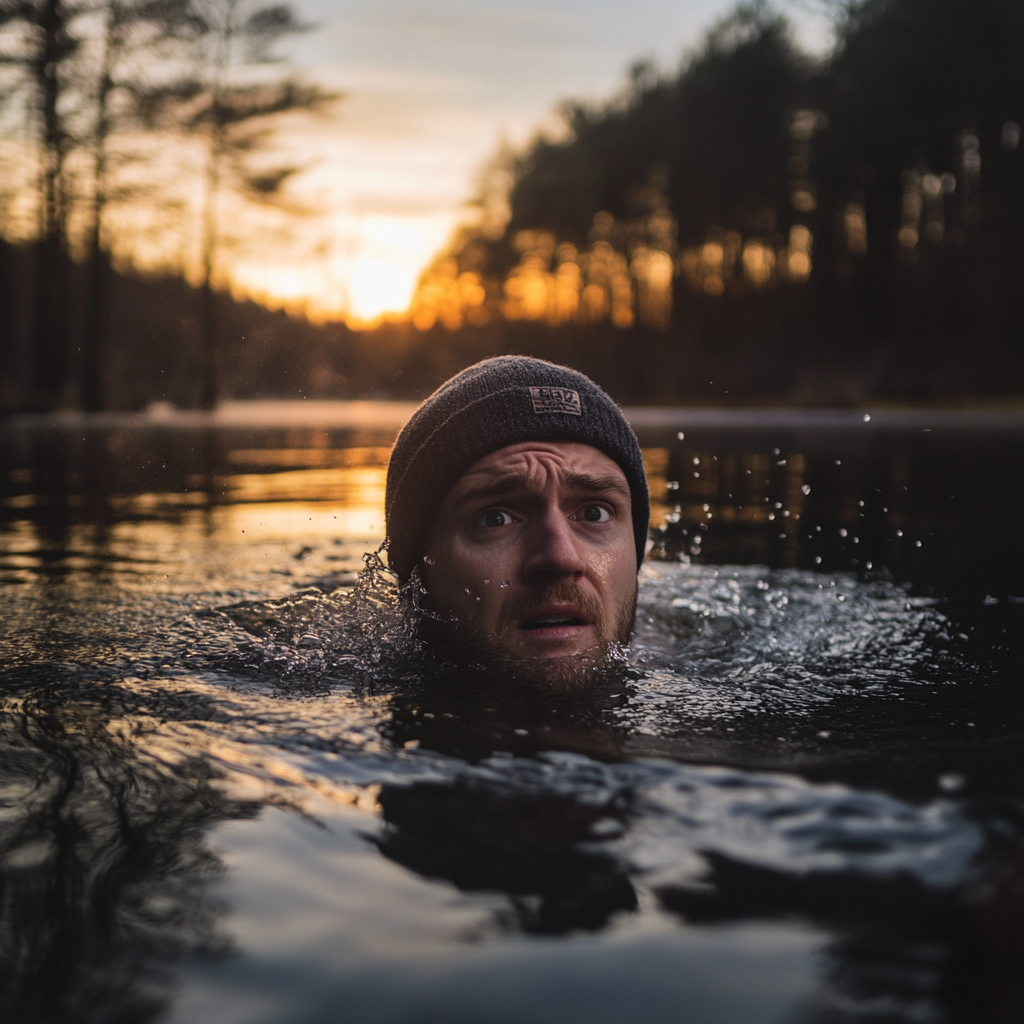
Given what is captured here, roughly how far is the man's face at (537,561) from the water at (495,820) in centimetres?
17

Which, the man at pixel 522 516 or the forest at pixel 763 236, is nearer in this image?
the man at pixel 522 516

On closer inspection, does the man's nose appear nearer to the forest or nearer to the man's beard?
the man's beard

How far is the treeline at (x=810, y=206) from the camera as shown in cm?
2672

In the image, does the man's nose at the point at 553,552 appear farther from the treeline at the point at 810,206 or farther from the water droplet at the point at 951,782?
the treeline at the point at 810,206

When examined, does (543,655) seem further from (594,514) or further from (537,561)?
(594,514)

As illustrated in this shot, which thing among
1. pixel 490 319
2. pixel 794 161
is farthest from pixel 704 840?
pixel 490 319

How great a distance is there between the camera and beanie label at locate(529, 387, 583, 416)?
10.9ft

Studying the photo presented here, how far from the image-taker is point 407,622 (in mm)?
3369

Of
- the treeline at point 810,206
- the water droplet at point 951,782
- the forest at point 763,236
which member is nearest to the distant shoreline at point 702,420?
the forest at point 763,236

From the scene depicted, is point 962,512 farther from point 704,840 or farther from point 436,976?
point 436,976

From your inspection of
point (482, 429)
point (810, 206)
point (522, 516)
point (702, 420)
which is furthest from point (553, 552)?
point (810, 206)

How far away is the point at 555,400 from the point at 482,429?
0.90ft

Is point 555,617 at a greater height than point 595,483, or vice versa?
point 595,483

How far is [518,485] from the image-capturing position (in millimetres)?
3072
